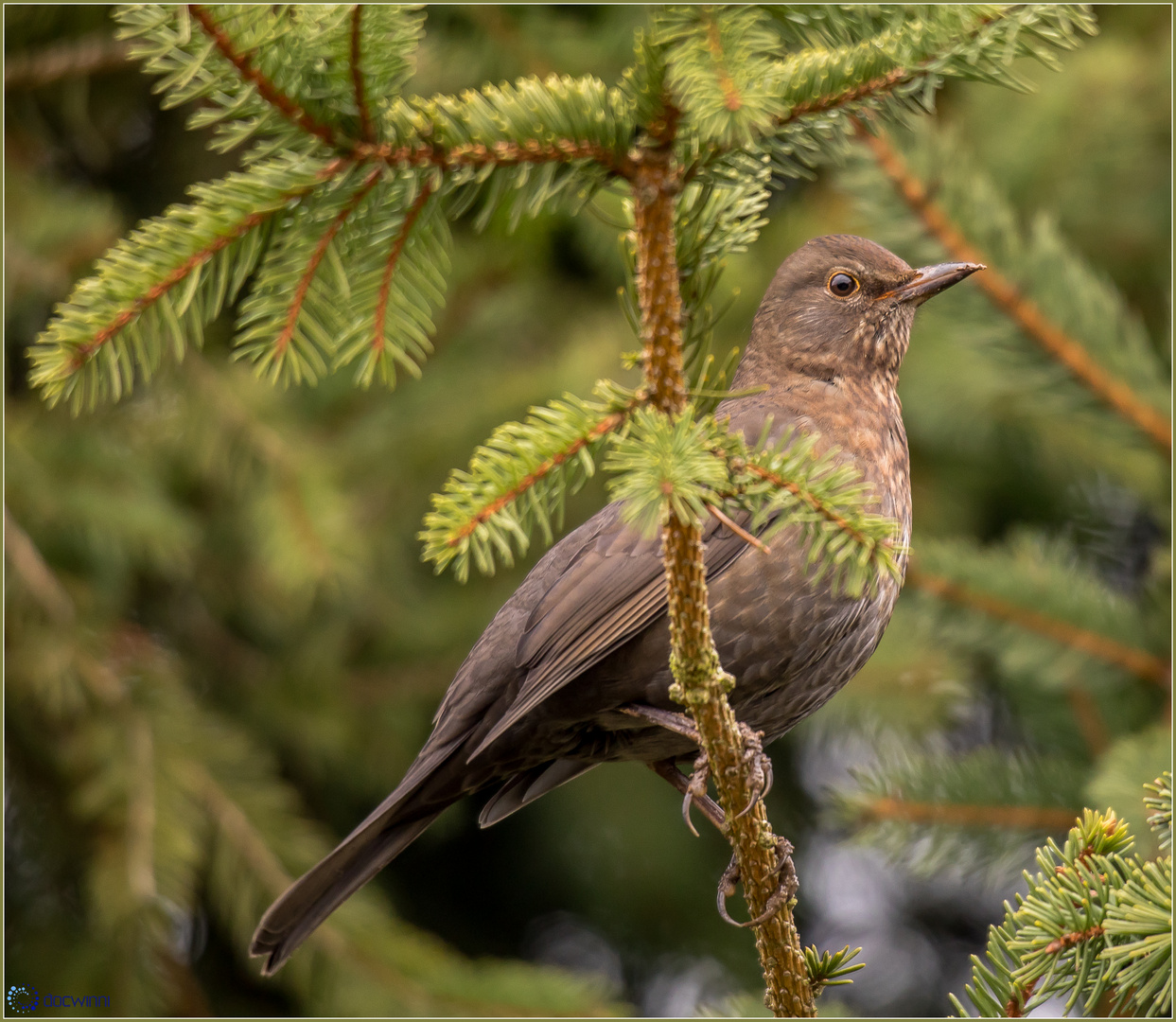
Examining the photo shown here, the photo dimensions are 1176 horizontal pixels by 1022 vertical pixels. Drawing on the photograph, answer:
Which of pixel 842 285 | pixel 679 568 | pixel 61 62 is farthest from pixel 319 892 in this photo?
pixel 61 62

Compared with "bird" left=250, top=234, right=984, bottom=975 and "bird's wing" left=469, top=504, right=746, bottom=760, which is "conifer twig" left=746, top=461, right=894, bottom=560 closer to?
"bird" left=250, top=234, right=984, bottom=975

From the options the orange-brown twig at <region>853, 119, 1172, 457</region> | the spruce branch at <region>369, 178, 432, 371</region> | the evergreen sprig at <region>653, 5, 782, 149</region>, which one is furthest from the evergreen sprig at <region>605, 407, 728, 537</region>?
the orange-brown twig at <region>853, 119, 1172, 457</region>

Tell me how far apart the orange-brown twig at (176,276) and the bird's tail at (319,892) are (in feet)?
5.08

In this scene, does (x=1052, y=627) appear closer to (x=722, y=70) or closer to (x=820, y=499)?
(x=820, y=499)

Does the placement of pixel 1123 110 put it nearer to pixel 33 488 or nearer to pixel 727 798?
pixel 727 798

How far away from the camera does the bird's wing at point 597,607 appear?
2.73m

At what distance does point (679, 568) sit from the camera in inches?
68.6

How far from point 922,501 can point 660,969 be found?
233 centimetres

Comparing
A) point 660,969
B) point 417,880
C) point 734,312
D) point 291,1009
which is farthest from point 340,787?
point 734,312

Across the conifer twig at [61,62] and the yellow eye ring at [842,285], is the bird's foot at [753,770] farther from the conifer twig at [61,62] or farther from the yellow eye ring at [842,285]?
the conifer twig at [61,62]

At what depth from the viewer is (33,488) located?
405cm

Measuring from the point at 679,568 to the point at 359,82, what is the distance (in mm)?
836

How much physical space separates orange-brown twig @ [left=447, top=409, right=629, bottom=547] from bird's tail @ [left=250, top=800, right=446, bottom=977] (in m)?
1.53

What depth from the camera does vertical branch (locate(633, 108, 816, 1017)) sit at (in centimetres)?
169
